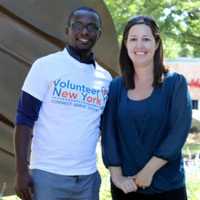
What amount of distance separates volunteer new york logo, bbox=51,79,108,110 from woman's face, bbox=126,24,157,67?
26cm

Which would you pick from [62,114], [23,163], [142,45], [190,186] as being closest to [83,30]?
[142,45]

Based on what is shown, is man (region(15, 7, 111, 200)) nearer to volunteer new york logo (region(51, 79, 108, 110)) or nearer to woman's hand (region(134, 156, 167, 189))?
volunteer new york logo (region(51, 79, 108, 110))

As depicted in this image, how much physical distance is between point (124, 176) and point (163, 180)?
19cm

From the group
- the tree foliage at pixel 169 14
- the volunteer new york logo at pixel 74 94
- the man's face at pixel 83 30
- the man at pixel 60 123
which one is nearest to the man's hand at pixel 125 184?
the man at pixel 60 123

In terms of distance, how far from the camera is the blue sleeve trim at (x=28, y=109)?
286 cm

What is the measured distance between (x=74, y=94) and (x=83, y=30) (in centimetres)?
32

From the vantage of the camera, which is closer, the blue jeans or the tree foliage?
the blue jeans

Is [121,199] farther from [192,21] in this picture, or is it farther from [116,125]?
[192,21]

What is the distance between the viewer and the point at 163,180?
2.95 meters

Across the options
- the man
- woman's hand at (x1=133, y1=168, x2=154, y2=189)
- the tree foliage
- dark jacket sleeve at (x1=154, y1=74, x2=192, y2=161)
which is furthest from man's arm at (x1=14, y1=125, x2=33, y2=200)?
the tree foliage

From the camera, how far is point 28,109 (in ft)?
9.39

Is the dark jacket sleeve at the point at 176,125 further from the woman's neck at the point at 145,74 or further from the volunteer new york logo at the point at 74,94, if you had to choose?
the volunteer new york logo at the point at 74,94

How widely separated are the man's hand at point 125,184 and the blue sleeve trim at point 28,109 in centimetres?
51

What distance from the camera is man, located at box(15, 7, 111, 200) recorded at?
2.86 m
